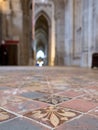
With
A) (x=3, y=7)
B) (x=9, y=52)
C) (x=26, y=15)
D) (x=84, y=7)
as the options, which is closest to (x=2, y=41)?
(x=9, y=52)

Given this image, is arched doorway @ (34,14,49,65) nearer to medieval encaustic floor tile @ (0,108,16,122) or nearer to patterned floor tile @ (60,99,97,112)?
patterned floor tile @ (60,99,97,112)

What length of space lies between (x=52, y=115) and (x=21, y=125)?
7.4 inches

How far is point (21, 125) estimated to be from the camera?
0.81 metres

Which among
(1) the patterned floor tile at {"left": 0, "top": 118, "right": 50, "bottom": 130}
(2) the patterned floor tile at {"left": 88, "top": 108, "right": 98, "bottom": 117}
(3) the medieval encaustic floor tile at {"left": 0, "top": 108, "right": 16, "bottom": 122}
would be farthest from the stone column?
(1) the patterned floor tile at {"left": 0, "top": 118, "right": 50, "bottom": 130}

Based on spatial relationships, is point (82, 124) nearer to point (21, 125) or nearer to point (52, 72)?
→ point (21, 125)

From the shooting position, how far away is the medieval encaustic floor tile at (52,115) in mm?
850

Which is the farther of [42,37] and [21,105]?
[42,37]

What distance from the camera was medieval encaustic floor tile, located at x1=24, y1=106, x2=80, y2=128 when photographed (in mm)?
850

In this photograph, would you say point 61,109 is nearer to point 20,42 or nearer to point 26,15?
point 20,42

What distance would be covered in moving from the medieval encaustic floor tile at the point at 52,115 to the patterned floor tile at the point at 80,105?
84mm

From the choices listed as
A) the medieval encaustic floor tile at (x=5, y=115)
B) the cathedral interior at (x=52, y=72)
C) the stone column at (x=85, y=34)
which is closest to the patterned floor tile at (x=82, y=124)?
the cathedral interior at (x=52, y=72)

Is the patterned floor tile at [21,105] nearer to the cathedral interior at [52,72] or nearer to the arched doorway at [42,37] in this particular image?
the cathedral interior at [52,72]

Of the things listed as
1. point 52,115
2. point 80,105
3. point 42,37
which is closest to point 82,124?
point 52,115

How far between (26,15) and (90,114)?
11663 millimetres
